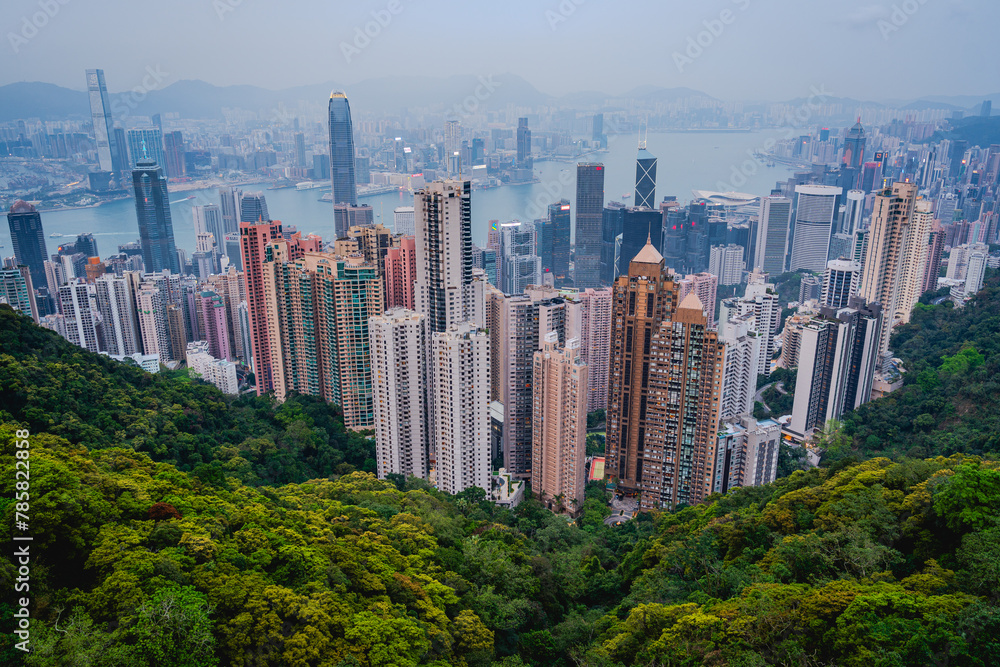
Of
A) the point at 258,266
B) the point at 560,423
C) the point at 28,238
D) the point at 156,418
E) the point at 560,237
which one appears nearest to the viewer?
the point at 156,418

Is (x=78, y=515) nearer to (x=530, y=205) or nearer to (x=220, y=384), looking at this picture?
(x=220, y=384)

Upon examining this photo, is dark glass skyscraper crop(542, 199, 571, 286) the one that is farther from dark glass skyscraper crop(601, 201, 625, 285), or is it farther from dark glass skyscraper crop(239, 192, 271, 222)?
dark glass skyscraper crop(239, 192, 271, 222)

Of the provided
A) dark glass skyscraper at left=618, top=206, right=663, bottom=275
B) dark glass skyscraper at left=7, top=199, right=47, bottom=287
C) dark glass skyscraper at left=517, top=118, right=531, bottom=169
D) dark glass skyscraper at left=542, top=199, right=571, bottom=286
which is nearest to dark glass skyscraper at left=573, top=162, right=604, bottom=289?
dark glass skyscraper at left=542, top=199, right=571, bottom=286

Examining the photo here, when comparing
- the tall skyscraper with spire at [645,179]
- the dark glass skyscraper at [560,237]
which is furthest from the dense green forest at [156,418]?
the tall skyscraper with spire at [645,179]

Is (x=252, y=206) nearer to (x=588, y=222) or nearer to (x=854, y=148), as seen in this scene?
(x=588, y=222)

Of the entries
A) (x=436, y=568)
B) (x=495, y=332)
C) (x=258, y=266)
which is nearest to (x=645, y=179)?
(x=495, y=332)

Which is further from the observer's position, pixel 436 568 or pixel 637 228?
pixel 637 228
